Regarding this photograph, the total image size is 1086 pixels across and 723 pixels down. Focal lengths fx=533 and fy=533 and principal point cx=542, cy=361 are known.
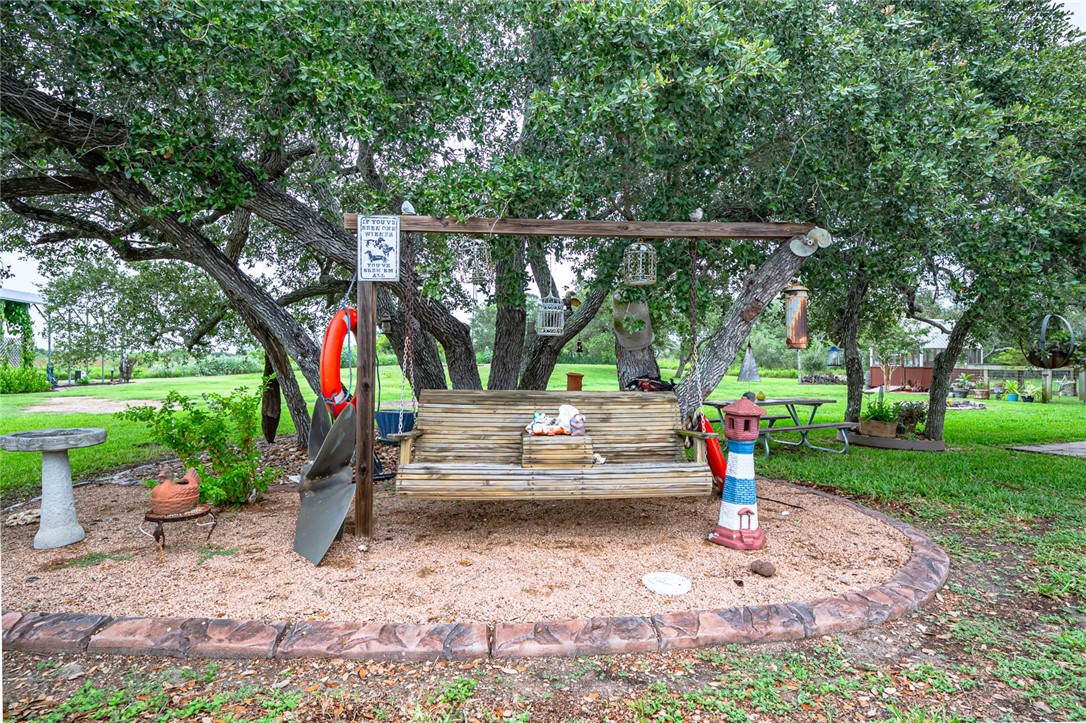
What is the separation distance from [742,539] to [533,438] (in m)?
1.60

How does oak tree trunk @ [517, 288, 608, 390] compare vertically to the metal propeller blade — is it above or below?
above

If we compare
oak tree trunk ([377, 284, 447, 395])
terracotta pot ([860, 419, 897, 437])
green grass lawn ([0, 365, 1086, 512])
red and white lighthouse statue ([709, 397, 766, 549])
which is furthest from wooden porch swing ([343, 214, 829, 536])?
terracotta pot ([860, 419, 897, 437])

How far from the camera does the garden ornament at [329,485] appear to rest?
362 centimetres

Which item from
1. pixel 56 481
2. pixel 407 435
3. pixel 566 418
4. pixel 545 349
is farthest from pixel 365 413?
pixel 545 349

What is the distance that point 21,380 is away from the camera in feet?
52.0

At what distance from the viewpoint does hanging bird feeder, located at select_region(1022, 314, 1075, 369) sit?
4.87 m

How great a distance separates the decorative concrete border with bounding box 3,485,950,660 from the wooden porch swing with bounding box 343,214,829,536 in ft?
3.52

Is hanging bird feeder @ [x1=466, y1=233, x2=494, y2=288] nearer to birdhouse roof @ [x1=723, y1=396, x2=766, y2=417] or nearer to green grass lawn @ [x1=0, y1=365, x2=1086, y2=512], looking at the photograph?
birdhouse roof @ [x1=723, y1=396, x2=766, y2=417]

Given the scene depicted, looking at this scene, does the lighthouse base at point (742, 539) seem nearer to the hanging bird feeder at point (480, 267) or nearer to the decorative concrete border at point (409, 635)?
the decorative concrete border at point (409, 635)

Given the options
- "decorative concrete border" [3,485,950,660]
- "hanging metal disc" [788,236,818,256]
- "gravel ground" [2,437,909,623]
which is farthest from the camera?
"hanging metal disc" [788,236,818,256]

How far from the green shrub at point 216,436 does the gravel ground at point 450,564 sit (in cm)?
25

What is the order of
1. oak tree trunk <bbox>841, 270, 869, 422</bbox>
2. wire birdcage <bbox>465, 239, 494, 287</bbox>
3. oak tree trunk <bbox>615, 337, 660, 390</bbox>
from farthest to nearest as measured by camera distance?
oak tree trunk <bbox>841, 270, 869, 422</bbox>, oak tree trunk <bbox>615, 337, 660, 390</bbox>, wire birdcage <bbox>465, 239, 494, 287</bbox>

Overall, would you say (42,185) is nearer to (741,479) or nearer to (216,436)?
(216,436)

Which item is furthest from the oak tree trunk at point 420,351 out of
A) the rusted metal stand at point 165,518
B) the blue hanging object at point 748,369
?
the blue hanging object at point 748,369
